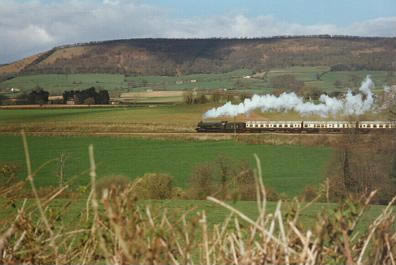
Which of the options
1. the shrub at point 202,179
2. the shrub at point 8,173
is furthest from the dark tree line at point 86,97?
the shrub at point 8,173

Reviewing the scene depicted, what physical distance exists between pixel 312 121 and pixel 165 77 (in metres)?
20.2

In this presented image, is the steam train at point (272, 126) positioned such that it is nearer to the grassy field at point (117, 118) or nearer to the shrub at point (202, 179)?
the grassy field at point (117, 118)

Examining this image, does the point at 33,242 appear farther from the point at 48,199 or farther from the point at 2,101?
the point at 2,101

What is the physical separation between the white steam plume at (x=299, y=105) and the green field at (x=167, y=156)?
4.39 meters

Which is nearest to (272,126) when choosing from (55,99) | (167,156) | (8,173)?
(167,156)

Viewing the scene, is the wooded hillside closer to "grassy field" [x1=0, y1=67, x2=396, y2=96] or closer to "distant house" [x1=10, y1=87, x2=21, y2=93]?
"grassy field" [x1=0, y1=67, x2=396, y2=96]

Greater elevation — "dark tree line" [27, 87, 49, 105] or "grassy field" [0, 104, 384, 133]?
"dark tree line" [27, 87, 49, 105]

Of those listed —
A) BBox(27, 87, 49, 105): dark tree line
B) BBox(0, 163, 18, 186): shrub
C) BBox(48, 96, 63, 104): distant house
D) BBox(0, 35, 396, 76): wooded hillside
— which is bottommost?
BBox(48, 96, 63, 104): distant house

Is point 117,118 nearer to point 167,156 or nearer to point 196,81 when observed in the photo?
point 167,156

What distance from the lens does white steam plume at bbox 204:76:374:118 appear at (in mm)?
33438

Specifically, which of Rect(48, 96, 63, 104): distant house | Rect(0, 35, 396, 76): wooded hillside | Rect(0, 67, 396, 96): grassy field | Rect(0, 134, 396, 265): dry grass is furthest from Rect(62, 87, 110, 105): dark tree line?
Rect(0, 134, 396, 265): dry grass

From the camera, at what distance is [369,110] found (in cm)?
2938

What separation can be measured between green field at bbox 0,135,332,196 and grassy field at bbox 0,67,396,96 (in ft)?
25.7

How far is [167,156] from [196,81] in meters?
19.4
